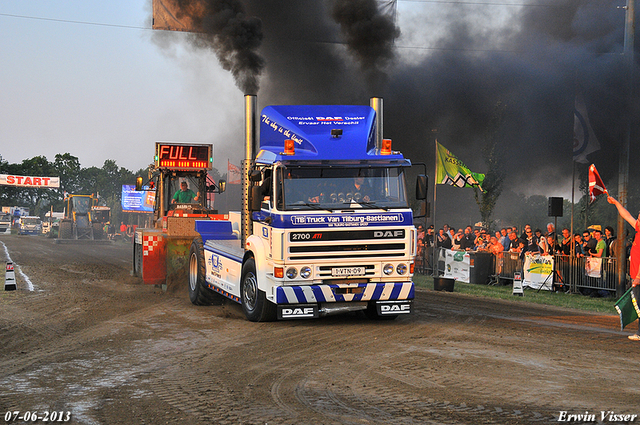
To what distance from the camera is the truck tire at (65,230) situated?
48.7m

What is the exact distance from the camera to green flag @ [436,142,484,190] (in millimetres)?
23234

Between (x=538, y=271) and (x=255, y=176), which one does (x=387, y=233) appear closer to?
(x=255, y=176)

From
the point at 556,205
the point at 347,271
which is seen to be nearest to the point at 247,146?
the point at 347,271

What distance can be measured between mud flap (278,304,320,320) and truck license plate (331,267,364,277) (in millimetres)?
596

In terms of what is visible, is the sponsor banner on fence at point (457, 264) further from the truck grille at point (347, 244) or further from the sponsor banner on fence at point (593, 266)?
the truck grille at point (347, 244)

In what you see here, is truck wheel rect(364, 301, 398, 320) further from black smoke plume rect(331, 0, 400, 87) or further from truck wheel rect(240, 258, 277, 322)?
black smoke plume rect(331, 0, 400, 87)

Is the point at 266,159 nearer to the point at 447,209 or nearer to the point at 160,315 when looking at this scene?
the point at 160,315

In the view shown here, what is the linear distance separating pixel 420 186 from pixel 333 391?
463cm

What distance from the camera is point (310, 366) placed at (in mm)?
7613

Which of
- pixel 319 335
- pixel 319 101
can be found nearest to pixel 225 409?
pixel 319 335

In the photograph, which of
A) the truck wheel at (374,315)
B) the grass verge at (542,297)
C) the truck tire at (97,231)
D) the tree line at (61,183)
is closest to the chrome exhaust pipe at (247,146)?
the truck wheel at (374,315)

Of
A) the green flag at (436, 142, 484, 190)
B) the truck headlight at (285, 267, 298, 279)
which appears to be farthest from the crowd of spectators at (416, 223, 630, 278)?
the truck headlight at (285, 267, 298, 279)

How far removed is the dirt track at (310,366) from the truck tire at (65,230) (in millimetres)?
38164
